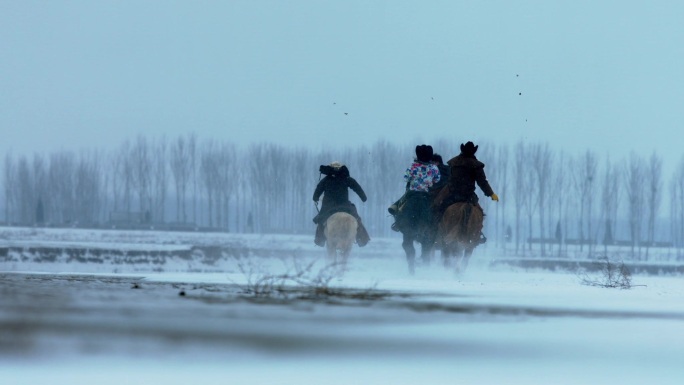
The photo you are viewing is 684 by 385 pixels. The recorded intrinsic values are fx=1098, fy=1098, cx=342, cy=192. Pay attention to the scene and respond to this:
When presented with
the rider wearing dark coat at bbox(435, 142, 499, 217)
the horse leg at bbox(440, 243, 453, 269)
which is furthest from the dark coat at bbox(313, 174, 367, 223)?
the horse leg at bbox(440, 243, 453, 269)

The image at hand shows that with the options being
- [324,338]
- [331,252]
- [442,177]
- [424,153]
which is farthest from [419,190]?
[324,338]

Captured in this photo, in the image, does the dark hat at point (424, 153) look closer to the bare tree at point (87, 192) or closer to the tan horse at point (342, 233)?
the tan horse at point (342, 233)

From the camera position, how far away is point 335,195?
16.7 metres

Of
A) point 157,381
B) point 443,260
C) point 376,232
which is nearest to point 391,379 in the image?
point 157,381

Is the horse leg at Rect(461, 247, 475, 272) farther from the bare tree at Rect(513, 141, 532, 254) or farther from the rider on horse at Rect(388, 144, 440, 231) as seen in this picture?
the bare tree at Rect(513, 141, 532, 254)

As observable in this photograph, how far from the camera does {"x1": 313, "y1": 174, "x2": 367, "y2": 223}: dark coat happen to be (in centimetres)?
1664

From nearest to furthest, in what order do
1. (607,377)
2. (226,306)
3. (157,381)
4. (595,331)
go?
(157,381) < (607,377) < (595,331) < (226,306)

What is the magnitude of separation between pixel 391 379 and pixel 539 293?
6.28 metres

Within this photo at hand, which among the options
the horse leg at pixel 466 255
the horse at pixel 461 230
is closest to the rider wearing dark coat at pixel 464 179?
the horse at pixel 461 230

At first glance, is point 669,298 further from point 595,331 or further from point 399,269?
point 399,269

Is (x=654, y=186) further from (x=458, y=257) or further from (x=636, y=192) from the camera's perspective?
(x=458, y=257)

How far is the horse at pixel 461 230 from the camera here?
52.8 feet

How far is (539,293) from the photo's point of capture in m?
10.7

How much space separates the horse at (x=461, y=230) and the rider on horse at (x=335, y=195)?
121 cm
